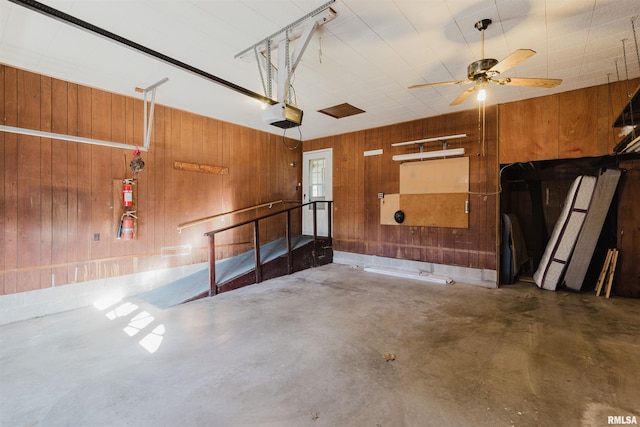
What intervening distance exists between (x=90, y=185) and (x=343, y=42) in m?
3.95

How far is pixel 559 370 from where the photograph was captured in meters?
2.29

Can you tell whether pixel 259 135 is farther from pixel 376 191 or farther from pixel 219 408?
pixel 219 408

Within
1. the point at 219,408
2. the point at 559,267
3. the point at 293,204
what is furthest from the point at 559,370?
the point at 293,204

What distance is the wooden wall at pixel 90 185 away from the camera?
136 inches

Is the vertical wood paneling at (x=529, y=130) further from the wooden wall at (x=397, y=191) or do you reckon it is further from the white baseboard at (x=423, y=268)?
the white baseboard at (x=423, y=268)

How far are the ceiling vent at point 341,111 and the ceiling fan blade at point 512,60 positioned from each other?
255 cm

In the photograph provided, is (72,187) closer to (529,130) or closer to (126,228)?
(126,228)

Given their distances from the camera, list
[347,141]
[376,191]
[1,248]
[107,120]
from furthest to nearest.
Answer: [347,141], [376,191], [107,120], [1,248]

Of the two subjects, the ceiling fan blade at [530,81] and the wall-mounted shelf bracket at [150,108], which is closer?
the ceiling fan blade at [530,81]

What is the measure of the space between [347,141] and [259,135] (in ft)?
6.70

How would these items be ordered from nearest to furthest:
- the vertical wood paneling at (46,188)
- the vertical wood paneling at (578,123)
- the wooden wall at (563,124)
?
the vertical wood paneling at (46,188), the wooden wall at (563,124), the vertical wood paneling at (578,123)

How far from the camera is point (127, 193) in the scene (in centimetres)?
420

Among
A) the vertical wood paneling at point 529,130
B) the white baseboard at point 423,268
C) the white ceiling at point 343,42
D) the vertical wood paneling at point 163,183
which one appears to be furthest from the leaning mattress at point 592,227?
the white ceiling at point 343,42

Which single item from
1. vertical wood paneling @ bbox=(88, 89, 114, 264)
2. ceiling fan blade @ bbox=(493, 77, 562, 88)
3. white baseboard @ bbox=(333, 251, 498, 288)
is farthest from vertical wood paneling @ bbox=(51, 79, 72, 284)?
ceiling fan blade @ bbox=(493, 77, 562, 88)
